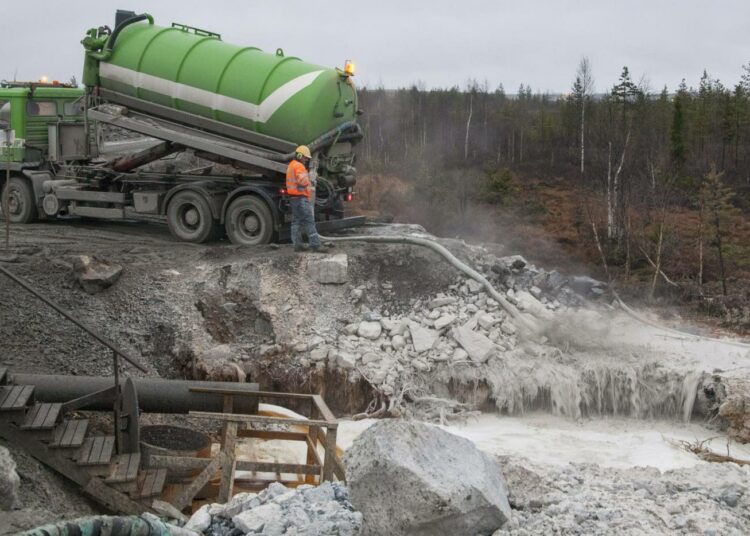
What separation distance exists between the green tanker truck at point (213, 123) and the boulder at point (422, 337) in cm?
304

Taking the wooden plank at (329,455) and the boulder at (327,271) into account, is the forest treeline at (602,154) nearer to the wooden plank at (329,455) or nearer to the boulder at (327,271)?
the boulder at (327,271)

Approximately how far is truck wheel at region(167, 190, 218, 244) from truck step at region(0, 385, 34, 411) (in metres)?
6.73

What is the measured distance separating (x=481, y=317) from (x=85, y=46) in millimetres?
8214

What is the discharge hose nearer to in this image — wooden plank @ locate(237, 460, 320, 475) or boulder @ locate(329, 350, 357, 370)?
boulder @ locate(329, 350, 357, 370)

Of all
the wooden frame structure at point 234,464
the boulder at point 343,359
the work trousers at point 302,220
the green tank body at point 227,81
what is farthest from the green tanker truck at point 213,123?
the wooden frame structure at point 234,464

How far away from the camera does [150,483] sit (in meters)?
7.90

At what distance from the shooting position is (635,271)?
1895cm

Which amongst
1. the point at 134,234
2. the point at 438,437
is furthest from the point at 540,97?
the point at 438,437

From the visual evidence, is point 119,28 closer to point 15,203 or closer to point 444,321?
point 15,203

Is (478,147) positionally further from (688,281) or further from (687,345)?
(687,345)

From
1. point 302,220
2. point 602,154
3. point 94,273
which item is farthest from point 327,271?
point 602,154

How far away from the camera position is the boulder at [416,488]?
5273 mm

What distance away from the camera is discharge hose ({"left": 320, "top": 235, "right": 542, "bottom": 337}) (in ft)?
42.0

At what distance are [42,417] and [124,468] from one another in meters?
0.87
